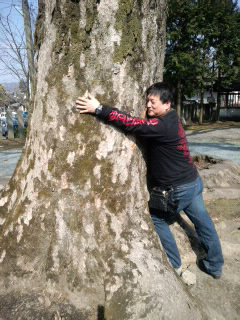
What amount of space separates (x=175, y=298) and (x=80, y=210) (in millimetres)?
868

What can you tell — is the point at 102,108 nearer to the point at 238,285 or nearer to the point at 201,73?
the point at 238,285

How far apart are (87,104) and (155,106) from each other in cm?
58

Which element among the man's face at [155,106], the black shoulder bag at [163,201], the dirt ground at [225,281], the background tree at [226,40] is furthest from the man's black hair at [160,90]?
the background tree at [226,40]

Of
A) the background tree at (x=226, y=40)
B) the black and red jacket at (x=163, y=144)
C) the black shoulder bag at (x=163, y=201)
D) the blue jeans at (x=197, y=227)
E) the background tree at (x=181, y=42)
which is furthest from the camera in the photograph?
the background tree at (x=226, y=40)

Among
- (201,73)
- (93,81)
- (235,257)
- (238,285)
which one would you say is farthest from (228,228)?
(201,73)

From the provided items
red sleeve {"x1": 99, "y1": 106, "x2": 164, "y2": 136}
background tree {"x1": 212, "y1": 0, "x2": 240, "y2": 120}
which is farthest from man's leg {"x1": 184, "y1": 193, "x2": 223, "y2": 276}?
background tree {"x1": 212, "y1": 0, "x2": 240, "y2": 120}

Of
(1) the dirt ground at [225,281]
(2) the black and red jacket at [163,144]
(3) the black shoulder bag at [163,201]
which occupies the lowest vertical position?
(1) the dirt ground at [225,281]

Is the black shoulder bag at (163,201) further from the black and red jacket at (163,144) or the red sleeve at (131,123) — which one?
the red sleeve at (131,123)

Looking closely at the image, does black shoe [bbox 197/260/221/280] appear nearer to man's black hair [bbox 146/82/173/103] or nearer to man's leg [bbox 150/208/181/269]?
man's leg [bbox 150/208/181/269]

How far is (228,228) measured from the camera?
3.61m

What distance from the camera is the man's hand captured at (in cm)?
209

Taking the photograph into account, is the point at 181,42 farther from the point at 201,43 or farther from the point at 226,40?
the point at 226,40

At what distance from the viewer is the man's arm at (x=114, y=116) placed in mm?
2094

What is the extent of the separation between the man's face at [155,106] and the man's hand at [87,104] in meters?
0.46
